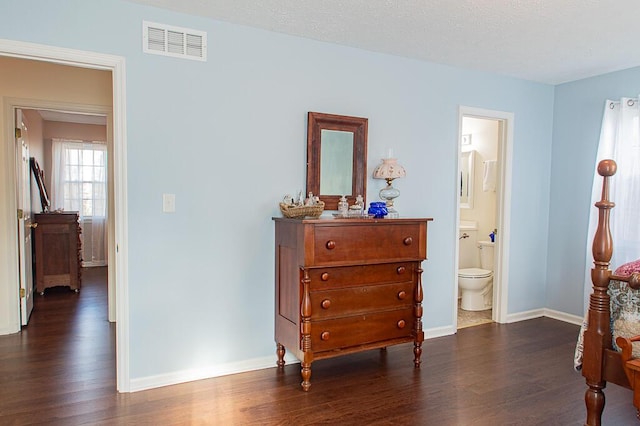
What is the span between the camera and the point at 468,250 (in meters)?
5.28

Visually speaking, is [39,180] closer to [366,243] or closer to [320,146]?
[320,146]

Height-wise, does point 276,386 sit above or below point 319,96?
below

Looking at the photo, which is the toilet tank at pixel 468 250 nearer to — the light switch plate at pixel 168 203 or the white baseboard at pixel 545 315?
the white baseboard at pixel 545 315

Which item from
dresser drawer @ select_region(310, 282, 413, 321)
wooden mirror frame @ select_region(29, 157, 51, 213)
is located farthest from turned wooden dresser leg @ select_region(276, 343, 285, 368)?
wooden mirror frame @ select_region(29, 157, 51, 213)

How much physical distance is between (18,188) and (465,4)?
406cm

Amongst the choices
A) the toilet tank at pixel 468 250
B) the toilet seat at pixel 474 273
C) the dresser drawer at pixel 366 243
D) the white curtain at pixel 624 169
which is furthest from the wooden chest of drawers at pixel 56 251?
the white curtain at pixel 624 169

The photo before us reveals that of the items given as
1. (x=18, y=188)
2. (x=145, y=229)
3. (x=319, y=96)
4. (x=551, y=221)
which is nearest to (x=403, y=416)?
(x=145, y=229)

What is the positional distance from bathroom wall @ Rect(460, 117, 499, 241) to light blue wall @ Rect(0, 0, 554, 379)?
1760 mm

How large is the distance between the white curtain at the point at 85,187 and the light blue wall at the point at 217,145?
5551 mm

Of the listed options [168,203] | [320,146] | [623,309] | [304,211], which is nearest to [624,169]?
[623,309]

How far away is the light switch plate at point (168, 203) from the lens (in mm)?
2854

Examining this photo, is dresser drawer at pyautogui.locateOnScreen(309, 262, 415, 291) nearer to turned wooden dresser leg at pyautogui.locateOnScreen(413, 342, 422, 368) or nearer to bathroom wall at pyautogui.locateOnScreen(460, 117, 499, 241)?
turned wooden dresser leg at pyautogui.locateOnScreen(413, 342, 422, 368)

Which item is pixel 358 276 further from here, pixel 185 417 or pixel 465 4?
pixel 465 4

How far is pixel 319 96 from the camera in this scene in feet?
10.9
